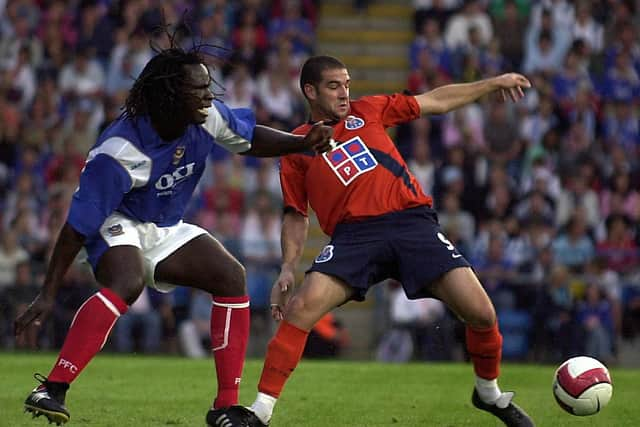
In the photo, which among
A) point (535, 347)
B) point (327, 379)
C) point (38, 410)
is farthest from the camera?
point (535, 347)

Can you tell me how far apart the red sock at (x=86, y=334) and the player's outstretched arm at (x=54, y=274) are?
20 cm

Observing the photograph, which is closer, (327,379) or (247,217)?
(327,379)

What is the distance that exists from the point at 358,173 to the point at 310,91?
2.21 feet

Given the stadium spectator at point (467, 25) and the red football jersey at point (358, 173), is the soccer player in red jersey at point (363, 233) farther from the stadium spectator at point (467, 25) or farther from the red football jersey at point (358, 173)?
the stadium spectator at point (467, 25)

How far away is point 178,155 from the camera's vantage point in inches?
295

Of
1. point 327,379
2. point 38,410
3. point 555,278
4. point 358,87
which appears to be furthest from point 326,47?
point 38,410

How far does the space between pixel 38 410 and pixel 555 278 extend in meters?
9.43

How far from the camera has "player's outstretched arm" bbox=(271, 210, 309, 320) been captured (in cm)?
748

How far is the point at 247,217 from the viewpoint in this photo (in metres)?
16.7

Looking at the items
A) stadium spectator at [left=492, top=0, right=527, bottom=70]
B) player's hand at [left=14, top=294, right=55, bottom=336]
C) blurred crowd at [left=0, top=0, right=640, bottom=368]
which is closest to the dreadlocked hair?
player's hand at [left=14, top=294, right=55, bottom=336]

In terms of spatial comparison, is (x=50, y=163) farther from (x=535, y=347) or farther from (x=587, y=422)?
(x=587, y=422)

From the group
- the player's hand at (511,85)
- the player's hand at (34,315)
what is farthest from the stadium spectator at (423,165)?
the player's hand at (34,315)

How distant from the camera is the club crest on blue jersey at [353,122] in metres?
7.66

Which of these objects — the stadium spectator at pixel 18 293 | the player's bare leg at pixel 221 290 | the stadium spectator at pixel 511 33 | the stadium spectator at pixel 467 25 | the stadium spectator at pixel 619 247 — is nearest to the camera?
the player's bare leg at pixel 221 290
